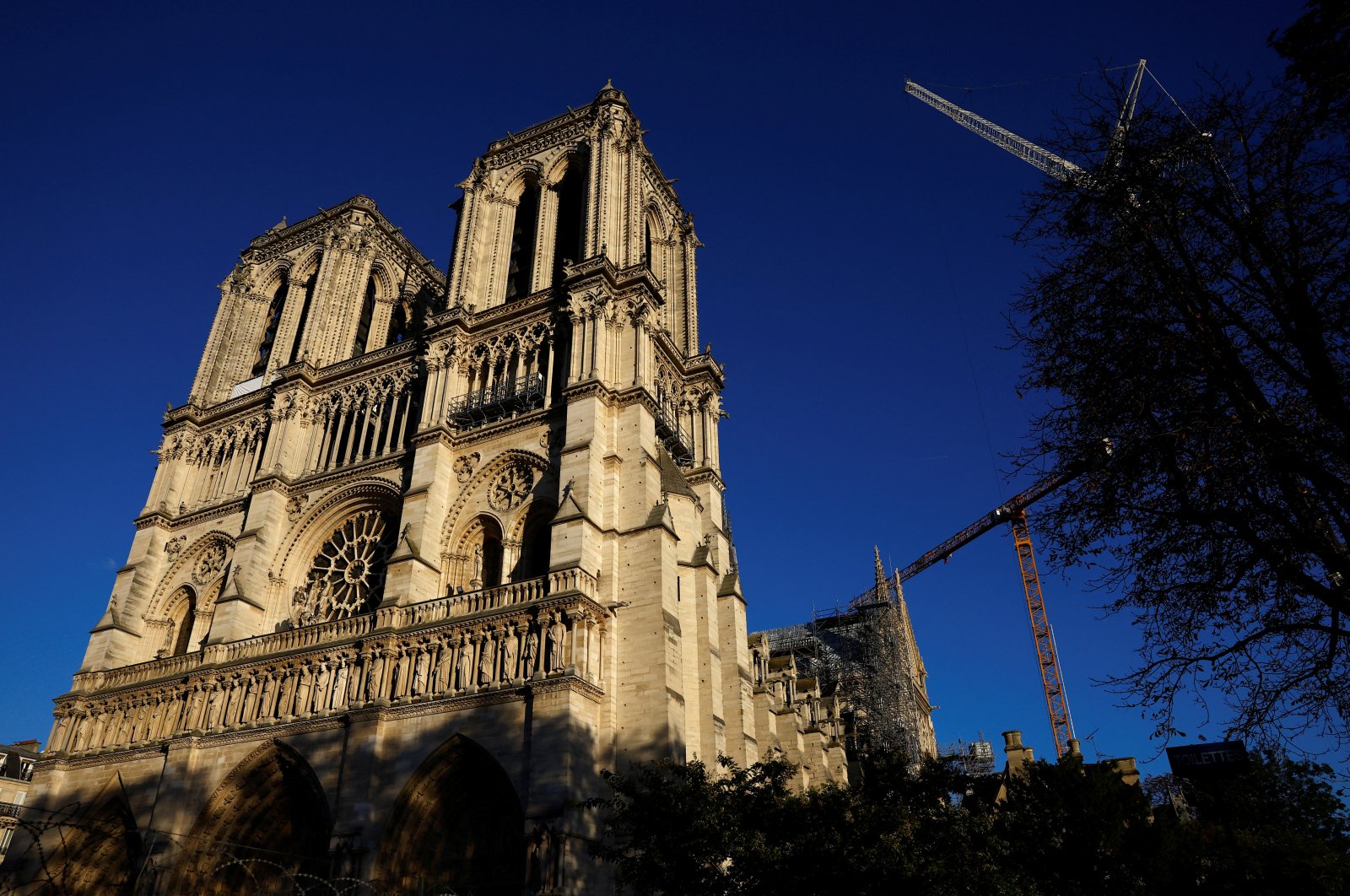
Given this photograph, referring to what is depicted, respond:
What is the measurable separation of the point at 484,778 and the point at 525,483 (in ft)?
27.0

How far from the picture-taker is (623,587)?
2220 cm

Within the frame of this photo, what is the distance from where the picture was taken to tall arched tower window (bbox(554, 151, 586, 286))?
32.5 metres

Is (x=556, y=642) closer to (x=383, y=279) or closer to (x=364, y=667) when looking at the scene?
(x=364, y=667)

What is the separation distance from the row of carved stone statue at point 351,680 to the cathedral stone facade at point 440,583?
7 cm

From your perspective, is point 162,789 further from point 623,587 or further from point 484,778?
point 623,587

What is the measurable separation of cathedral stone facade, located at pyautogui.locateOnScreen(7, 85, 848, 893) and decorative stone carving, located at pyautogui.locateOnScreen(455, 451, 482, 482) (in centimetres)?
7

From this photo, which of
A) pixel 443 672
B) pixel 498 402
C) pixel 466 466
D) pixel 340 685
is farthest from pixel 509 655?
pixel 498 402

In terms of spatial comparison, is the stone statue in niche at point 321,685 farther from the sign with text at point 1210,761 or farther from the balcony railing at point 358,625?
the sign with text at point 1210,761

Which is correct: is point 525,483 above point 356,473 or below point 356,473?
below

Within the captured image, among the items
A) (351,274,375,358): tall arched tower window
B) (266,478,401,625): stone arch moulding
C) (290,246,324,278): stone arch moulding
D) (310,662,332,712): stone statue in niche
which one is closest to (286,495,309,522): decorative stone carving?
(266,478,401,625): stone arch moulding

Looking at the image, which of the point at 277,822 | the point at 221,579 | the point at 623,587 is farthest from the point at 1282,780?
the point at 221,579

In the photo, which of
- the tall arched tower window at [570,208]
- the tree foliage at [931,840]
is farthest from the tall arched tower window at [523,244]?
the tree foliage at [931,840]

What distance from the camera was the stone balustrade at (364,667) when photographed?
2044 cm

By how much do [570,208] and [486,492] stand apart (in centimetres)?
1285
